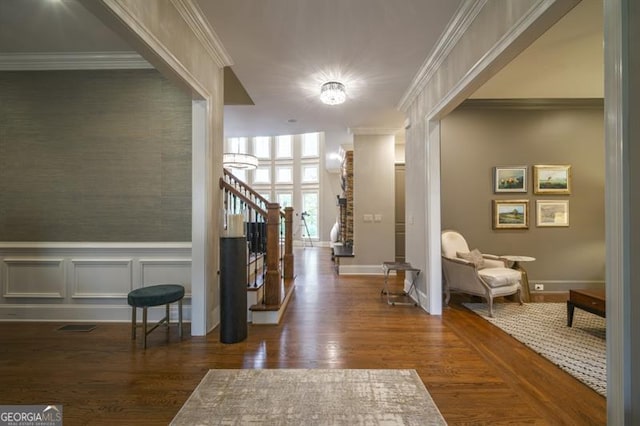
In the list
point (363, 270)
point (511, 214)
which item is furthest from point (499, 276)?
point (363, 270)

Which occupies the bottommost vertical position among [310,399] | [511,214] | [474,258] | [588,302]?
[310,399]

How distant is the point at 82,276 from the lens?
3244 mm

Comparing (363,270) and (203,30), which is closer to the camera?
(203,30)

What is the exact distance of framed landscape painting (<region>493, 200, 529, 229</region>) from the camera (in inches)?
183

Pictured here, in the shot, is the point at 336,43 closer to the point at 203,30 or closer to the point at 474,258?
the point at 203,30

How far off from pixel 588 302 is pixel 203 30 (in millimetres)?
4623

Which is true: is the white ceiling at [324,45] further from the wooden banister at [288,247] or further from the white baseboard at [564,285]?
the white baseboard at [564,285]

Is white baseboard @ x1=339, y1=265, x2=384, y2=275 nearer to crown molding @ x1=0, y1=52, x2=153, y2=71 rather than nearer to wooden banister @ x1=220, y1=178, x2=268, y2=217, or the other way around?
wooden banister @ x1=220, y1=178, x2=268, y2=217

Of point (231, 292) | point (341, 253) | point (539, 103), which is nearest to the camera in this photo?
point (231, 292)

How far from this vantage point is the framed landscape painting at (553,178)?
4609mm

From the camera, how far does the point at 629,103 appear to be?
124 centimetres

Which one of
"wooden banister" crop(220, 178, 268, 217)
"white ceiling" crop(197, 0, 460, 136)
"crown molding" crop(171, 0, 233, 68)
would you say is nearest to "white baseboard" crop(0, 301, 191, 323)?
"wooden banister" crop(220, 178, 268, 217)

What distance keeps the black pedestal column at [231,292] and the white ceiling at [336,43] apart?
2.07m

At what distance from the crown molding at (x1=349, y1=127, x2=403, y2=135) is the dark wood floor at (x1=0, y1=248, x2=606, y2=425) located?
3695 millimetres
